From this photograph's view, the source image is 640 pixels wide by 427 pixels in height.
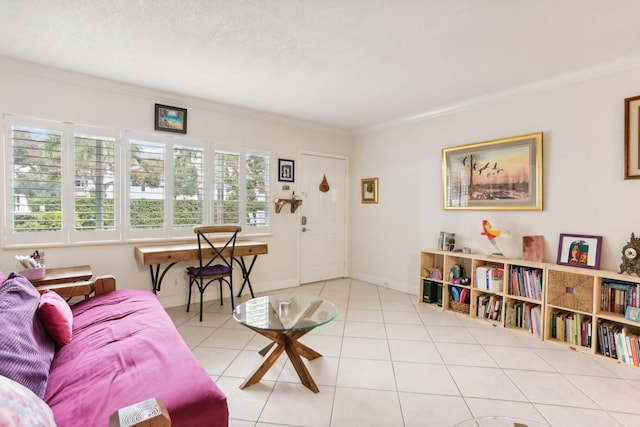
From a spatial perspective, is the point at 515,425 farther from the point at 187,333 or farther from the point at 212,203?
the point at 212,203

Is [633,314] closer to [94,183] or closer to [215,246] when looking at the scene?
[215,246]

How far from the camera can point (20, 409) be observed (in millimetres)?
841

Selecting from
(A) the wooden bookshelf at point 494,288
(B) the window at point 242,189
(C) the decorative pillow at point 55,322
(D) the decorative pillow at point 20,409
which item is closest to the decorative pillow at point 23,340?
(C) the decorative pillow at point 55,322

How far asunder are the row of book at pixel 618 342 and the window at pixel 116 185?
3.55 meters

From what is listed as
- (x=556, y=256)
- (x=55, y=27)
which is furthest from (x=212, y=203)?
(x=556, y=256)

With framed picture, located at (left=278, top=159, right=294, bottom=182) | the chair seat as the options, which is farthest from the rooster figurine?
the chair seat

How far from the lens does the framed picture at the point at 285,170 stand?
14.4 feet

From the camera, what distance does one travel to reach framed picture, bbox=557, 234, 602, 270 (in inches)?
107

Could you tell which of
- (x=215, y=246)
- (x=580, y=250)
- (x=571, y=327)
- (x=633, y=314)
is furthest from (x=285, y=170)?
(x=633, y=314)

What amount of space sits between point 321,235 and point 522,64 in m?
3.18

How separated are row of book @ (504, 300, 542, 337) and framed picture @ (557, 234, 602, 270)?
49cm

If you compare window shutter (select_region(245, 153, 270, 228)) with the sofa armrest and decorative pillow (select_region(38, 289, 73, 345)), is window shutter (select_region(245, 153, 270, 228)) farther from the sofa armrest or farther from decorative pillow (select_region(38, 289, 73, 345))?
the sofa armrest

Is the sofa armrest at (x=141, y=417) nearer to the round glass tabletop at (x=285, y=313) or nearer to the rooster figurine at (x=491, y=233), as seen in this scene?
the round glass tabletop at (x=285, y=313)

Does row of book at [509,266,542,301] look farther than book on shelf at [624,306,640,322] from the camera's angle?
Yes
